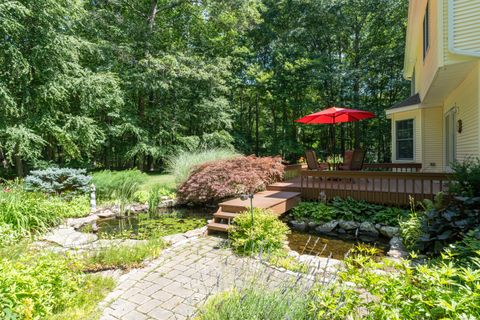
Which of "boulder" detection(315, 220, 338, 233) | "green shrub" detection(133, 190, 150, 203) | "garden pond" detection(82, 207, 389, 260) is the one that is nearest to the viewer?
"garden pond" detection(82, 207, 389, 260)

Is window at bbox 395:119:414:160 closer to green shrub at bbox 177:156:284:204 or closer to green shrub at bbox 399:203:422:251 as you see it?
green shrub at bbox 177:156:284:204

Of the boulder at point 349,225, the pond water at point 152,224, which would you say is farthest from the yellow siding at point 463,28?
the pond water at point 152,224

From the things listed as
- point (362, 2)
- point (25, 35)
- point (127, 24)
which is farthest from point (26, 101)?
point (362, 2)

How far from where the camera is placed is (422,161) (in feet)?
30.0

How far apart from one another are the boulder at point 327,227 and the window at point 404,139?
5.87 m

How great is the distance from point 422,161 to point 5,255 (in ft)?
35.3

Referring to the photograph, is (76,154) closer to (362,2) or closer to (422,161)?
(422,161)

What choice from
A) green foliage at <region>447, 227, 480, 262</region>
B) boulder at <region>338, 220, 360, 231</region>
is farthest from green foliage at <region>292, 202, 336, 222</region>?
green foliage at <region>447, 227, 480, 262</region>

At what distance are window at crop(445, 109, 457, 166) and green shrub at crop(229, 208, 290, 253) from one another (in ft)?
19.5

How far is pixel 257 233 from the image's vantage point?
Result: 13.8 feet

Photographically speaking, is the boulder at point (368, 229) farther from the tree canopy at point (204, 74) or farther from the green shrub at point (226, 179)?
the tree canopy at point (204, 74)

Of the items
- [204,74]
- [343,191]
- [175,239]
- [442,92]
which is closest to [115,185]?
[175,239]

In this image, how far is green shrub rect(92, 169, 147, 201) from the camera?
841 cm

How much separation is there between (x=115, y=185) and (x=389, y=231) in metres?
7.61
